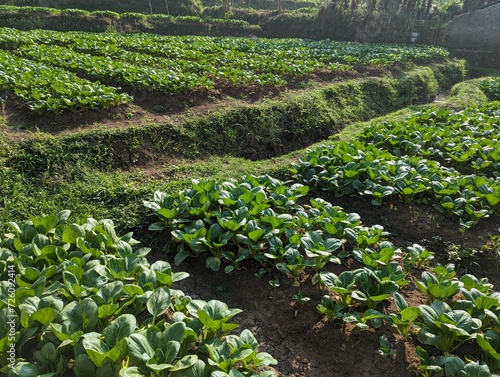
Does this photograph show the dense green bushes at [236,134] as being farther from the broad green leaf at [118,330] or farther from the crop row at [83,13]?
the crop row at [83,13]

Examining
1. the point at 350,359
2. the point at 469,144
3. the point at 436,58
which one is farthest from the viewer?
the point at 436,58

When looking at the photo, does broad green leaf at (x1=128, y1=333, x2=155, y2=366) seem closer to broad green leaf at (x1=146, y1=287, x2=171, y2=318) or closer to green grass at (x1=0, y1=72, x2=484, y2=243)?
broad green leaf at (x1=146, y1=287, x2=171, y2=318)

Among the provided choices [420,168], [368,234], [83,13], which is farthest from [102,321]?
[83,13]

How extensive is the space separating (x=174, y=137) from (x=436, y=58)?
60.6ft

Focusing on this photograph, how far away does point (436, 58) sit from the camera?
810 inches

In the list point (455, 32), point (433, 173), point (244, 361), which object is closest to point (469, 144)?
point (433, 173)

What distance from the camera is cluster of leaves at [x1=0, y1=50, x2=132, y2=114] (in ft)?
24.8

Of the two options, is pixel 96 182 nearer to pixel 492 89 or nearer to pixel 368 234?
pixel 368 234

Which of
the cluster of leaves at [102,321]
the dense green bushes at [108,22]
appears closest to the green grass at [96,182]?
the cluster of leaves at [102,321]

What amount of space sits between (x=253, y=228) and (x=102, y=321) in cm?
180

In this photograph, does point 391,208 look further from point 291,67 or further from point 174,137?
point 291,67

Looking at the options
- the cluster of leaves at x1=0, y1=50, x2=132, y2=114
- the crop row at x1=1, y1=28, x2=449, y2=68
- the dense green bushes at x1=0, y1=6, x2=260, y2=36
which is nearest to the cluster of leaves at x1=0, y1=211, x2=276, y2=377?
the cluster of leaves at x1=0, y1=50, x2=132, y2=114

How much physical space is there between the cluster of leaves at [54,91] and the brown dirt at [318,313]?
4686 mm

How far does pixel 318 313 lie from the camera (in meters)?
3.77
